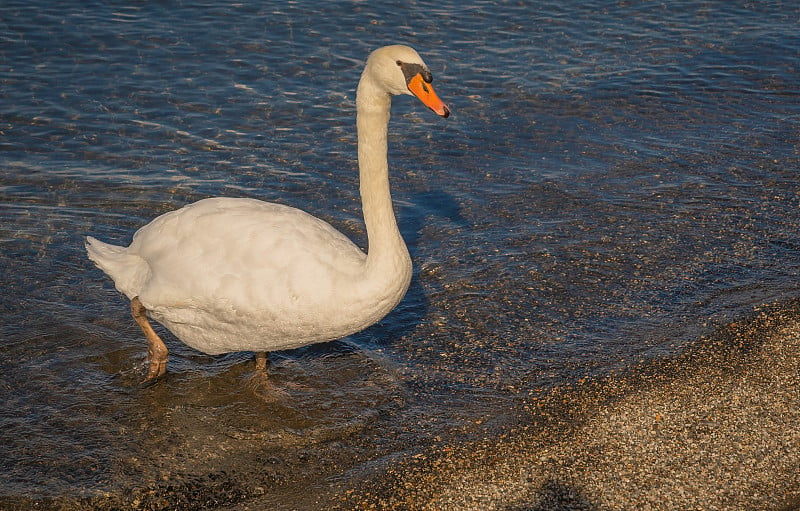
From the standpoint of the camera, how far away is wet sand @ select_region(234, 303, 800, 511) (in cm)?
584

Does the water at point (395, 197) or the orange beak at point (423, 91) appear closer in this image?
the orange beak at point (423, 91)

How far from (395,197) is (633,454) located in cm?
563

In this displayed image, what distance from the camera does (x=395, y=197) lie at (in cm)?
1122

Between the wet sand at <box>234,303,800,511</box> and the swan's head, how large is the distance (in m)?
2.39

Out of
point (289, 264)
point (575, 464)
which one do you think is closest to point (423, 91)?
point (289, 264)

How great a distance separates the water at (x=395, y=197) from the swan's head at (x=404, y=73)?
2.43m

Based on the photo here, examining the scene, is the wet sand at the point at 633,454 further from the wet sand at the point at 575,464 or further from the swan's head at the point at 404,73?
the swan's head at the point at 404,73

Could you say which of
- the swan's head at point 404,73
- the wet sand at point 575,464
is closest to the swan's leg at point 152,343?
the wet sand at point 575,464

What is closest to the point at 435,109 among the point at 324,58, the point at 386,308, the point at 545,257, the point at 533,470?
the point at 386,308

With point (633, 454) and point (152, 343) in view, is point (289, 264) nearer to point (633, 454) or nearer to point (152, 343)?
point (152, 343)

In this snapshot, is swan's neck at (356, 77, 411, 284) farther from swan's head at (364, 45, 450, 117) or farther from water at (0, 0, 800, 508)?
water at (0, 0, 800, 508)

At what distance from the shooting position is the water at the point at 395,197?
6879 millimetres

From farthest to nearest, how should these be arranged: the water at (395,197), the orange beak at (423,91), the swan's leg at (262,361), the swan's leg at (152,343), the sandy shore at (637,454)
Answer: the swan's leg at (262,361) → the swan's leg at (152,343) → the water at (395,197) → the orange beak at (423,91) → the sandy shore at (637,454)

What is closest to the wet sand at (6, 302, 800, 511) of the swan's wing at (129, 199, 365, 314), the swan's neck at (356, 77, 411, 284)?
the swan's wing at (129, 199, 365, 314)
